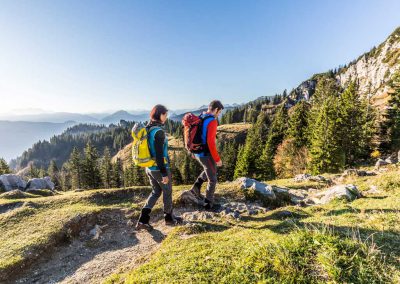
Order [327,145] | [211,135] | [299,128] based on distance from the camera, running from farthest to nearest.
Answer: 1. [299,128]
2. [327,145]
3. [211,135]

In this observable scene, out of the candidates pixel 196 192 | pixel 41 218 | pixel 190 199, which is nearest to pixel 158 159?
pixel 190 199

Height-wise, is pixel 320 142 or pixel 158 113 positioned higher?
pixel 158 113

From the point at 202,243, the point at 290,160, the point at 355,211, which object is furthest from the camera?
the point at 290,160

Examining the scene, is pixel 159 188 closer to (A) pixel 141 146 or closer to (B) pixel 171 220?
(B) pixel 171 220

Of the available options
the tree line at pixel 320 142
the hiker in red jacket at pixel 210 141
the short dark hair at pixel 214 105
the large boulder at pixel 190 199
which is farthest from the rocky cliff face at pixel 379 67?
the hiker in red jacket at pixel 210 141

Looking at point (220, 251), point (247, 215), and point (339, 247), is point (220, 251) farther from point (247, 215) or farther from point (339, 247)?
point (247, 215)

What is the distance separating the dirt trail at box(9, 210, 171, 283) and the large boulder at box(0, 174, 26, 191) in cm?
2194

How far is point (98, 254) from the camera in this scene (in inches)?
267

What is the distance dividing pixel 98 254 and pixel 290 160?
42276 millimetres

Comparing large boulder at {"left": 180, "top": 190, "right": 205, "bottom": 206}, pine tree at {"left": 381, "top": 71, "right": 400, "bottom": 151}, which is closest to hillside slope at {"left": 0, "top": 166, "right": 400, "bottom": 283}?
large boulder at {"left": 180, "top": 190, "right": 205, "bottom": 206}

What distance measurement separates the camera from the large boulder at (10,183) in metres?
23.1

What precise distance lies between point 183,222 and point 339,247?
541 cm

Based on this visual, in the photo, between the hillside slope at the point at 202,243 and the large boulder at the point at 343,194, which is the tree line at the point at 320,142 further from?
the large boulder at the point at 343,194

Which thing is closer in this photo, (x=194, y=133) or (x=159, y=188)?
(x=159, y=188)
